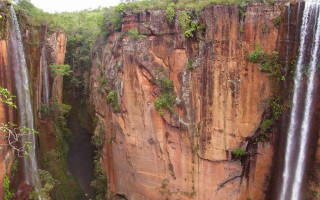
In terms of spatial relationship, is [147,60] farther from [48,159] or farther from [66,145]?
[66,145]

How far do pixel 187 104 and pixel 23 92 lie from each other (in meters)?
6.22

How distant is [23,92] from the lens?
1111 cm

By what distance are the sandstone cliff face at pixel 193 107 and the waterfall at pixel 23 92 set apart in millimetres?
3234

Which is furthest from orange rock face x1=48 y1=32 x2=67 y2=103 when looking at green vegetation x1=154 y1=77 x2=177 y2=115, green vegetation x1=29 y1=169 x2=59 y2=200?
green vegetation x1=154 y1=77 x2=177 y2=115

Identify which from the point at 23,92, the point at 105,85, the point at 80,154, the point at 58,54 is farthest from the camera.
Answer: the point at 80,154

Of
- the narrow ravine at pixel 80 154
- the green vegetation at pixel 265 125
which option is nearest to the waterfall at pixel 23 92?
the narrow ravine at pixel 80 154

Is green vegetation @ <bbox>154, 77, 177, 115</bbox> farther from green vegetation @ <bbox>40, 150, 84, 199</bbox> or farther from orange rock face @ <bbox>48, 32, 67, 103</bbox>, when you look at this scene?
orange rock face @ <bbox>48, 32, 67, 103</bbox>

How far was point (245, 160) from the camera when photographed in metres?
10.2

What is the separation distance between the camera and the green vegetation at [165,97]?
10711mm

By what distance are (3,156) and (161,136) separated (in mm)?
5491

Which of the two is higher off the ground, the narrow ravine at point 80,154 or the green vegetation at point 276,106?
the green vegetation at point 276,106

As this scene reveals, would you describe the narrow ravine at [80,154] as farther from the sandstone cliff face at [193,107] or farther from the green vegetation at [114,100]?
the green vegetation at [114,100]

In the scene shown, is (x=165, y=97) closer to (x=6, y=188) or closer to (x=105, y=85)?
(x=105, y=85)

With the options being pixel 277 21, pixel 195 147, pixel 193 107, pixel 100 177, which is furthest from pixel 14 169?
pixel 277 21
